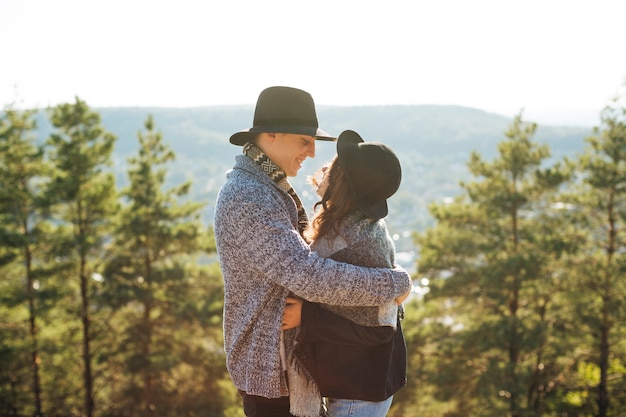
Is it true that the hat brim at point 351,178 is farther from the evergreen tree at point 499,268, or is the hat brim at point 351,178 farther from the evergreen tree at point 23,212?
the evergreen tree at point 23,212

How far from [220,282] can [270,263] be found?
1453 centimetres

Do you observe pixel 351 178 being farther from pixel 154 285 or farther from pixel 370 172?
pixel 154 285

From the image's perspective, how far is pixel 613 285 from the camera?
42.3 feet

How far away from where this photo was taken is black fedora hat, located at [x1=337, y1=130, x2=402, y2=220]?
1.98 meters

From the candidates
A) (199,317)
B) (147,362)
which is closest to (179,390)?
(147,362)

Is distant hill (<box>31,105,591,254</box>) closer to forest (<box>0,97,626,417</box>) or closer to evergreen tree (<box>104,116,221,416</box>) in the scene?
forest (<box>0,97,626,417</box>)

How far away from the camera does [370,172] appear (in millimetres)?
1982

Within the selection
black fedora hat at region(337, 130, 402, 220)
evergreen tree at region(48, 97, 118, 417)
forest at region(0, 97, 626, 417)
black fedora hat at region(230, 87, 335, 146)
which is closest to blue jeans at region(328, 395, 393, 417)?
black fedora hat at region(337, 130, 402, 220)

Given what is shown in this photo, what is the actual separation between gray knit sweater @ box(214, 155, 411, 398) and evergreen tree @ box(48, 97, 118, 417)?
13203 millimetres

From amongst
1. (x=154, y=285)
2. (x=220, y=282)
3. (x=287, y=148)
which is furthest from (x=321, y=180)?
(x=220, y=282)

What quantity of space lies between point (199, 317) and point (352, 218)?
1408 centimetres

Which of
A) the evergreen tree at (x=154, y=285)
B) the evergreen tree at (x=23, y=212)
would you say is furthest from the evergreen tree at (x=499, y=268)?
the evergreen tree at (x=23, y=212)

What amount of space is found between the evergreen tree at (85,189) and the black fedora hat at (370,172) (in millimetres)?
13434

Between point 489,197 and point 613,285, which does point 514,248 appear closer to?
point 489,197
